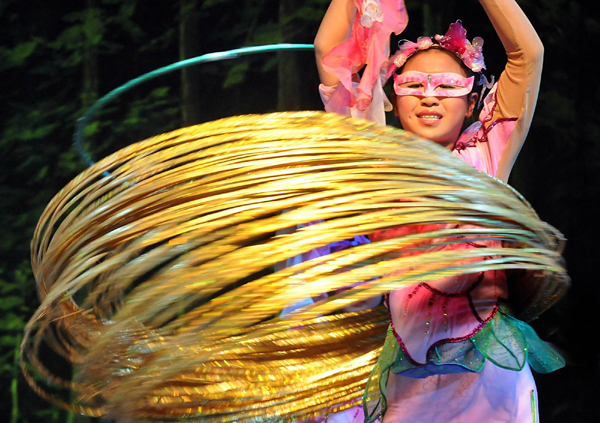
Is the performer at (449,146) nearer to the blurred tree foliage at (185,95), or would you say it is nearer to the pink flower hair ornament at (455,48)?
the pink flower hair ornament at (455,48)

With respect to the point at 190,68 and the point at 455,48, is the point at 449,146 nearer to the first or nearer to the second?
the point at 455,48

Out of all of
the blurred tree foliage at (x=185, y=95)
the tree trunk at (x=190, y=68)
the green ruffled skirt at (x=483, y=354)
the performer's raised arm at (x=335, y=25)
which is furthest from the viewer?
the tree trunk at (x=190, y=68)

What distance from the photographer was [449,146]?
1.24 meters

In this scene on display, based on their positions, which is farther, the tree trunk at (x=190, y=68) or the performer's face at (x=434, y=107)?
the tree trunk at (x=190, y=68)

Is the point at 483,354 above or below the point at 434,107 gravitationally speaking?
below

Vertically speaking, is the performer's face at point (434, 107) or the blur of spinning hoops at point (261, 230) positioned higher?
the performer's face at point (434, 107)

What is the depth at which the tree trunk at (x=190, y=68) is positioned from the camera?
209 centimetres

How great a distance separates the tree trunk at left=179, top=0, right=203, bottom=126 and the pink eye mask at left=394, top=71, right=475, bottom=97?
103 centimetres

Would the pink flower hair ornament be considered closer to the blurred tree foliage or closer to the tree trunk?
the blurred tree foliage

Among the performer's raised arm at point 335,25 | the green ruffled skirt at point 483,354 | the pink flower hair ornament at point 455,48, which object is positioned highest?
the performer's raised arm at point 335,25

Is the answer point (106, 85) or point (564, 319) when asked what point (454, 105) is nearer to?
point (564, 319)

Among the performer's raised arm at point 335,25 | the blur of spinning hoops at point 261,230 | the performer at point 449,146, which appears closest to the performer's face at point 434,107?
the performer at point 449,146

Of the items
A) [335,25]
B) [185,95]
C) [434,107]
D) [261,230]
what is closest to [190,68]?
[185,95]

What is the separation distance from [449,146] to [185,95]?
112cm
